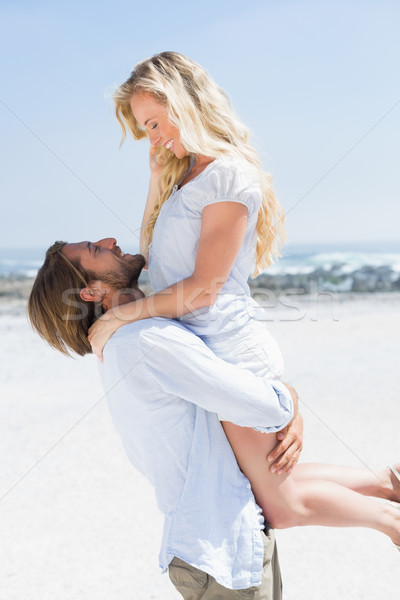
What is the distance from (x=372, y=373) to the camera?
684 centimetres

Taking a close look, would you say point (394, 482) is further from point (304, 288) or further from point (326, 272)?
point (326, 272)

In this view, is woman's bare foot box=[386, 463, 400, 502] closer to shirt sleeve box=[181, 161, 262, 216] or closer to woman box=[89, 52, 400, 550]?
woman box=[89, 52, 400, 550]

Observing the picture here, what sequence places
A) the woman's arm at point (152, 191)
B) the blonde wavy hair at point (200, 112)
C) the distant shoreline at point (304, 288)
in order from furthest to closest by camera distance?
the distant shoreline at point (304, 288) < the woman's arm at point (152, 191) < the blonde wavy hair at point (200, 112)

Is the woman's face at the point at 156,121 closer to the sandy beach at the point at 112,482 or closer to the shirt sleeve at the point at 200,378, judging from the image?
the shirt sleeve at the point at 200,378

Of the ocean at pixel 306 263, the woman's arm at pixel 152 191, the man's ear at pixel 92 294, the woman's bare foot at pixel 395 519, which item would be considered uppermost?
the man's ear at pixel 92 294

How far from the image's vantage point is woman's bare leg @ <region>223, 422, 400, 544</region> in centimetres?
218

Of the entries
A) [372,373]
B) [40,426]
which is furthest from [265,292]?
[40,426]

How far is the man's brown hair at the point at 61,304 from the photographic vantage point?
2.25 meters

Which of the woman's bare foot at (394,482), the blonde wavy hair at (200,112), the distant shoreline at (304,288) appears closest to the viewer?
the blonde wavy hair at (200,112)

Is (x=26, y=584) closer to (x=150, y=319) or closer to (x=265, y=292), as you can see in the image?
(x=150, y=319)

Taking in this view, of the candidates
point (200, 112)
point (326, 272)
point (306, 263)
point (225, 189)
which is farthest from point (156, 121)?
point (306, 263)

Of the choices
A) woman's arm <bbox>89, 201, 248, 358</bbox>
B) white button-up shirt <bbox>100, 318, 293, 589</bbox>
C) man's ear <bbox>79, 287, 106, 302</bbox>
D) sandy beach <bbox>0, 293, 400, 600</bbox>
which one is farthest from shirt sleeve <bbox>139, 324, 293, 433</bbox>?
sandy beach <bbox>0, 293, 400, 600</bbox>

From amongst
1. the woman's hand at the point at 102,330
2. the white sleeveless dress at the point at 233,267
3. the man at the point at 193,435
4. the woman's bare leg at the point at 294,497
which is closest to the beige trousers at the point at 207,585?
the man at the point at 193,435

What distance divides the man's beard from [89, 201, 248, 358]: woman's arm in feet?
0.50
